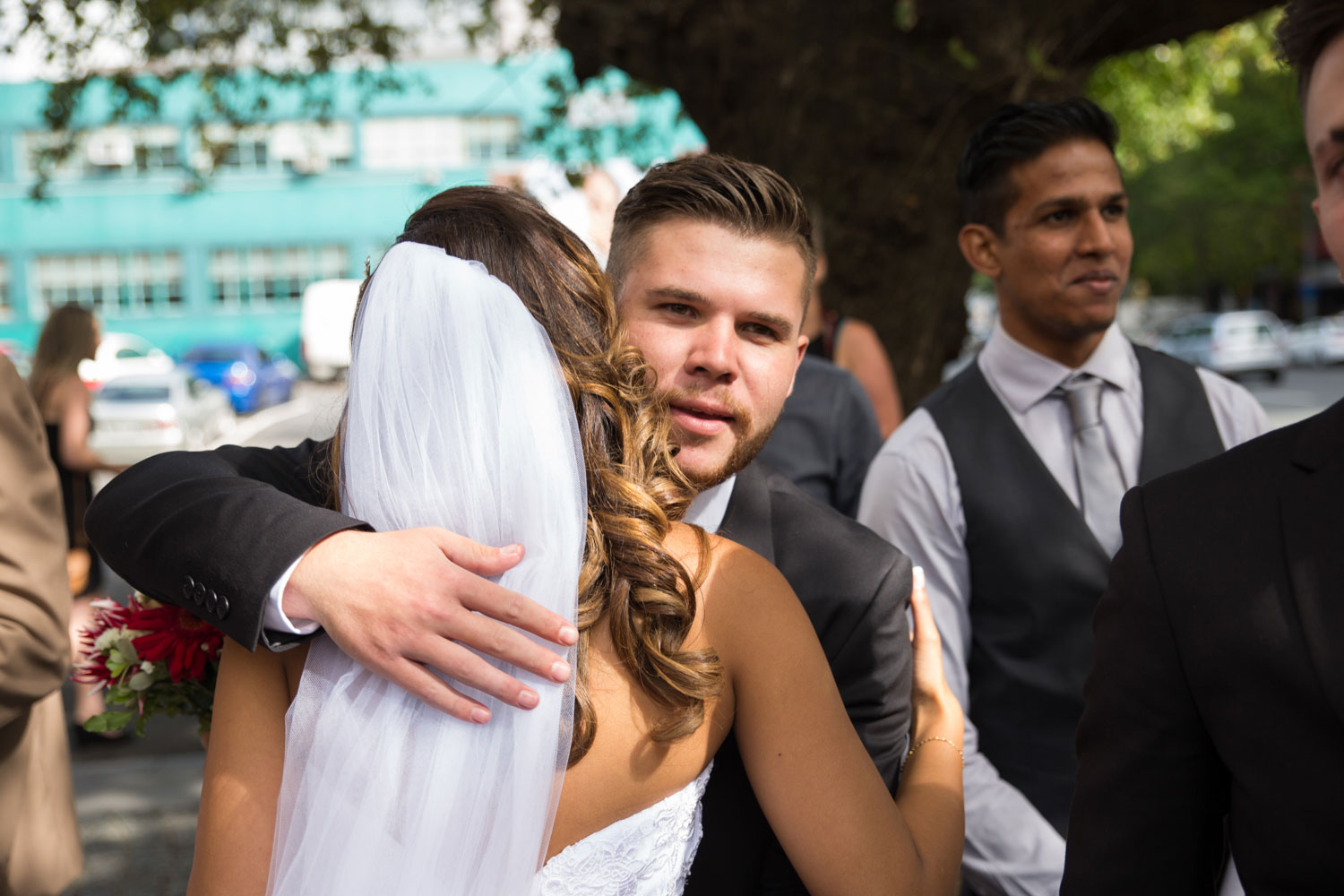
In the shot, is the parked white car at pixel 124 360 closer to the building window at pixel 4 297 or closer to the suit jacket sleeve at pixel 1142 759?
the building window at pixel 4 297

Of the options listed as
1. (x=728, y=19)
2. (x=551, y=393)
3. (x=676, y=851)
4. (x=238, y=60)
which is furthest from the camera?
(x=238, y=60)

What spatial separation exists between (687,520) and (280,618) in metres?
0.85

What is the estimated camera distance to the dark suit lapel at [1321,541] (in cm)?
114

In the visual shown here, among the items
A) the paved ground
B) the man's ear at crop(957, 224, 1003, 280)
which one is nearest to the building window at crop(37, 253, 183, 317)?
the paved ground

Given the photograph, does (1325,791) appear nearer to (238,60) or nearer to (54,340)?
(54,340)

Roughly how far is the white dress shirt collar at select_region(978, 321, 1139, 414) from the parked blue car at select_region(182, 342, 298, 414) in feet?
98.4

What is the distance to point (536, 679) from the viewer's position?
4.89 ft

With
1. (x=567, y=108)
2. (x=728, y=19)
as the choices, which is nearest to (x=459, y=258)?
(x=728, y=19)

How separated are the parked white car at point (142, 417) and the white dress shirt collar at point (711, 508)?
18.1m

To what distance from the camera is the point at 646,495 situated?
1630 millimetres

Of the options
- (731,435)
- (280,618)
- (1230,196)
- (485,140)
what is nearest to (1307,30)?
(731,435)

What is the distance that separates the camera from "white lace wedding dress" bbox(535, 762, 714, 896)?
5.15 ft

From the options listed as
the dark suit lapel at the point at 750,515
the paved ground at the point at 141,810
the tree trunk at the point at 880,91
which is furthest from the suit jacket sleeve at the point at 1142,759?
the paved ground at the point at 141,810

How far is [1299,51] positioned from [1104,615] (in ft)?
2.13
